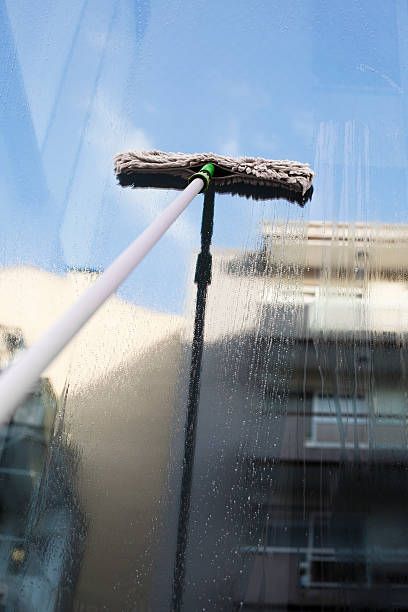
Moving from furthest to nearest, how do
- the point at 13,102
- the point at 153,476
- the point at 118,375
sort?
1. the point at 13,102
2. the point at 118,375
3. the point at 153,476

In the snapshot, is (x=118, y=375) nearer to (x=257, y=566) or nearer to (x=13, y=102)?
(x=257, y=566)

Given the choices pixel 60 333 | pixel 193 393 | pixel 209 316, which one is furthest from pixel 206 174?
pixel 60 333

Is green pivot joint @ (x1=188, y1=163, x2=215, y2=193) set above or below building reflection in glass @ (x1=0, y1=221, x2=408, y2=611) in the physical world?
above

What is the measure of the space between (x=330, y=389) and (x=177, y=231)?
0.55 metres

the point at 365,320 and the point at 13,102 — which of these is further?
the point at 13,102

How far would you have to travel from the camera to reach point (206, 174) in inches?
68.9

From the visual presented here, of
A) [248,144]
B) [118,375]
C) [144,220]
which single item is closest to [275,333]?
[118,375]

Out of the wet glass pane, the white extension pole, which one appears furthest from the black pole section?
the white extension pole

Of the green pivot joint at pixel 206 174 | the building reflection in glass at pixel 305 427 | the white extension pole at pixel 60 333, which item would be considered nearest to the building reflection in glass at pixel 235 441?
the building reflection in glass at pixel 305 427

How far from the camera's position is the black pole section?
53.2 inches

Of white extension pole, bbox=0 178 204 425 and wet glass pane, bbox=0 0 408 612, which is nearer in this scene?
white extension pole, bbox=0 178 204 425

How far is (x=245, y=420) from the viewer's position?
1539 millimetres

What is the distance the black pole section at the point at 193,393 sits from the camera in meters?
1.35

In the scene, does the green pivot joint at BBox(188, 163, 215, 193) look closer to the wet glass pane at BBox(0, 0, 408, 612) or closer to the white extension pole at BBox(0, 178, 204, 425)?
the wet glass pane at BBox(0, 0, 408, 612)
